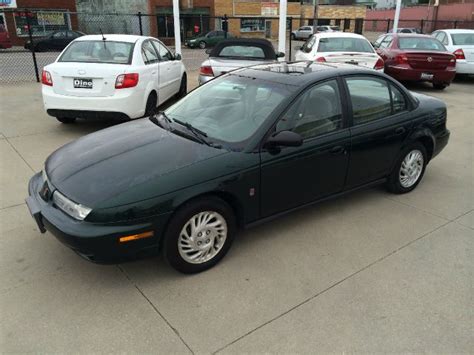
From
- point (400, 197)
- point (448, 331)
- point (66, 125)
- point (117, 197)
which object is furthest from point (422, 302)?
point (66, 125)

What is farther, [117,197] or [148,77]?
[148,77]

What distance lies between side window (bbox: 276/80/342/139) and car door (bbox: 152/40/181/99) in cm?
459

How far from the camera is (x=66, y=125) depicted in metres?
7.30

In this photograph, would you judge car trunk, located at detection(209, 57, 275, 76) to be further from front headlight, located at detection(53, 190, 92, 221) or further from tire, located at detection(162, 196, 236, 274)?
front headlight, located at detection(53, 190, 92, 221)

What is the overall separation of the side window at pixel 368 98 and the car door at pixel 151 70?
3.93 meters

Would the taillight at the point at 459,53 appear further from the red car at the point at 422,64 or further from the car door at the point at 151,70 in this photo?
the car door at the point at 151,70

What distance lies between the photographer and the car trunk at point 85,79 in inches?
246

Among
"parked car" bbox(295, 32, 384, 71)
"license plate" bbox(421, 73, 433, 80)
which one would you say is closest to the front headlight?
"parked car" bbox(295, 32, 384, 71)

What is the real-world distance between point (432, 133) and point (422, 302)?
2.49 m

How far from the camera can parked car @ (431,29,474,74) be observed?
488 inches

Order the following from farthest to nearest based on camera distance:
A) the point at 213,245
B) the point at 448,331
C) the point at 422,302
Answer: the point at 213,245, the point at 422,302, the point at 448,331

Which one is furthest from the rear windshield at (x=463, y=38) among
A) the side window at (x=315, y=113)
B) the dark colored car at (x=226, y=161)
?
the side window at (x=315, y=113)

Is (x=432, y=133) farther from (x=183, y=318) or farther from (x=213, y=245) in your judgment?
(x=183, y=318)

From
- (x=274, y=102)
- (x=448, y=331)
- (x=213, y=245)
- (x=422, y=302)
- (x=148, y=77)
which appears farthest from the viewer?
(x=148, y=77)
